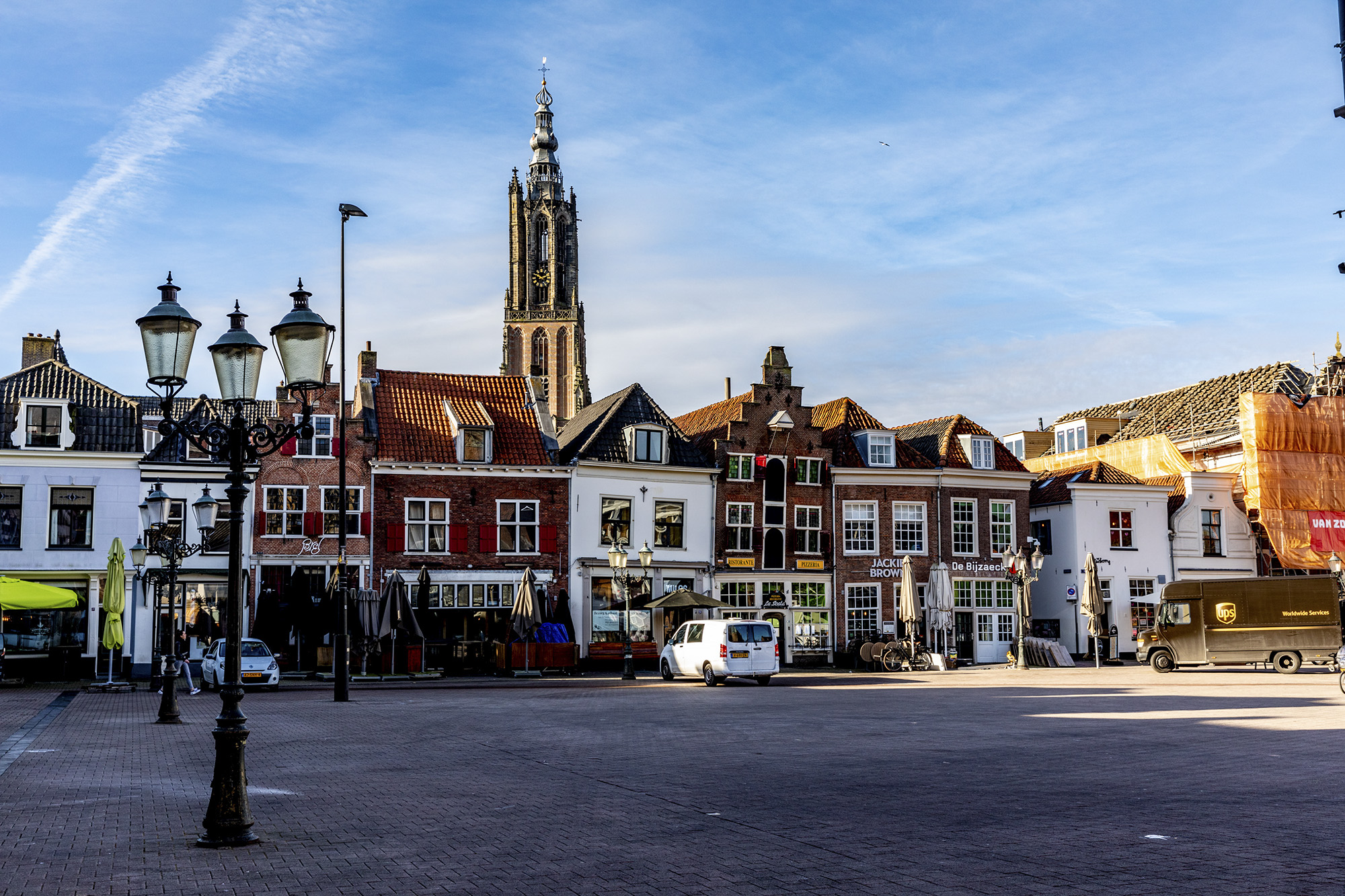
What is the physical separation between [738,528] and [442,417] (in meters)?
12.1

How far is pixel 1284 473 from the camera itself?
52.7 metres

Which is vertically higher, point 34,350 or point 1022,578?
point 34,350

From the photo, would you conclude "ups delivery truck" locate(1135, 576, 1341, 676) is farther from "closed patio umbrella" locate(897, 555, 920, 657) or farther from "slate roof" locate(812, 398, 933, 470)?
"slate roof" locate(812, 398, 933, 470)

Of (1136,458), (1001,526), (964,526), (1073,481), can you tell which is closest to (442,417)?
(964,526)

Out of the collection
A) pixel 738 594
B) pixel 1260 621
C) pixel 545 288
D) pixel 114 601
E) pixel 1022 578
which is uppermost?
pixel 545 288

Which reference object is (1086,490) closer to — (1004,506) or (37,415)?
(1004,506)

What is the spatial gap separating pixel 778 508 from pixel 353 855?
3856 centimetres

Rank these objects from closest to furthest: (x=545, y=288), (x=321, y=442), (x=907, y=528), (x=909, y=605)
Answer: (x=321, y=442), (x=909, y=605), (x=907, y=528), (x=545, y=288)

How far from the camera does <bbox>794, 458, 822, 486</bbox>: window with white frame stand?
4800 centimetres

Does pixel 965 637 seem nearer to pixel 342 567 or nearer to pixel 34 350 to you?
pixel 342 567

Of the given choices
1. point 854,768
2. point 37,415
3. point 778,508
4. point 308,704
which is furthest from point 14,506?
point 854,768

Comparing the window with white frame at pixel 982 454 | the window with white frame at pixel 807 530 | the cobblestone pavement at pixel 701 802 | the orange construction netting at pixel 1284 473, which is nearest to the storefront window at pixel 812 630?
the window with white frame at pixel 807 530

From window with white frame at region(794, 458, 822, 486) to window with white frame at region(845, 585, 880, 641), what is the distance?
4.42m

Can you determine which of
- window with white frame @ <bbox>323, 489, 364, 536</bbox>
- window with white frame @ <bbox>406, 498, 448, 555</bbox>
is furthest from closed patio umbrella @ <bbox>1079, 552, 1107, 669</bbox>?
window with white frame @ <bbox>323, 489, 364, 536</bbox>
